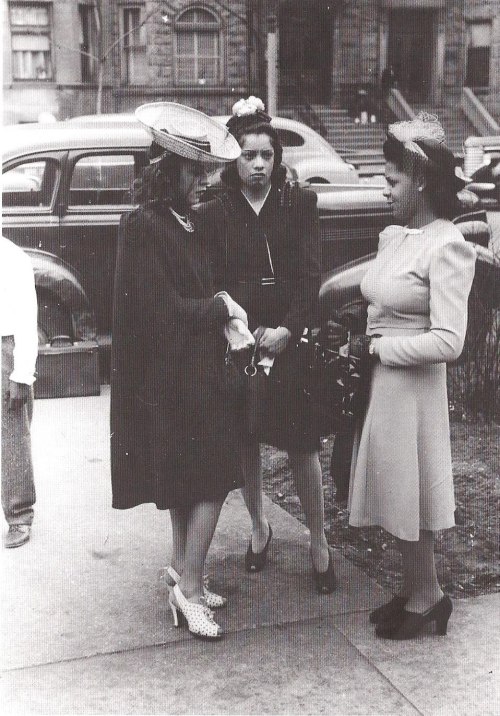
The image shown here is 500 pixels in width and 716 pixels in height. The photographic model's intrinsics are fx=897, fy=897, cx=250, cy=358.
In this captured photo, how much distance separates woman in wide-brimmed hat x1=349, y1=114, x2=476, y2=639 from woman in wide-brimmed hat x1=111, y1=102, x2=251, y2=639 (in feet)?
1.61

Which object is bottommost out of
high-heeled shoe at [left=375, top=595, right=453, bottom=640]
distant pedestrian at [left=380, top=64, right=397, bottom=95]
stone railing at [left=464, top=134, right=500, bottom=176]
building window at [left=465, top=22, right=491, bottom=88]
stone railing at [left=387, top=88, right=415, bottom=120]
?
high-heeled shoe at [left=375, top=595, right=453, bottom=640]

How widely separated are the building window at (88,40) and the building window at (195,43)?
0.34 m

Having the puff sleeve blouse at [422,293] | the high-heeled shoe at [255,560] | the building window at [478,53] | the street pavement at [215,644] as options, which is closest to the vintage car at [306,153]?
the building window at [478,53]

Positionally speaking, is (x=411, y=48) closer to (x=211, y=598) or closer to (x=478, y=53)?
(x=478, y=53)

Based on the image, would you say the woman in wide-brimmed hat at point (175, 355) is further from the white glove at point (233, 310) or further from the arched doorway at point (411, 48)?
the arched doorway at point (411, 48)

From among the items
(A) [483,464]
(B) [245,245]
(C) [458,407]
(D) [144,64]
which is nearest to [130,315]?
(B) [245,245]

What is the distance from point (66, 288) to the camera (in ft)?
18.3

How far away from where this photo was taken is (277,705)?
276cm

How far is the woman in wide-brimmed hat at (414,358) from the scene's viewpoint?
2889 millimetres

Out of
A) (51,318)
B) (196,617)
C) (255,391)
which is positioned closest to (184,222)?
(255,391)

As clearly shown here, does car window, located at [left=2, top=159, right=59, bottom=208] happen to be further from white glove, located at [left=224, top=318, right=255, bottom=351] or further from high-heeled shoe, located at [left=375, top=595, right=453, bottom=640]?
high-heeled shoe, located at [left=375, top=595, right=453, bottom=640]

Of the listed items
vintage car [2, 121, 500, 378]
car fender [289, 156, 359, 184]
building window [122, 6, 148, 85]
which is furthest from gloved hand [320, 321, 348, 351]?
vintage car [2, 121, 500, 378]

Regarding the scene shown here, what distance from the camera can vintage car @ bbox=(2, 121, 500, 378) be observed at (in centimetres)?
564

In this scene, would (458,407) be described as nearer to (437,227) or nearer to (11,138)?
(437,227)
